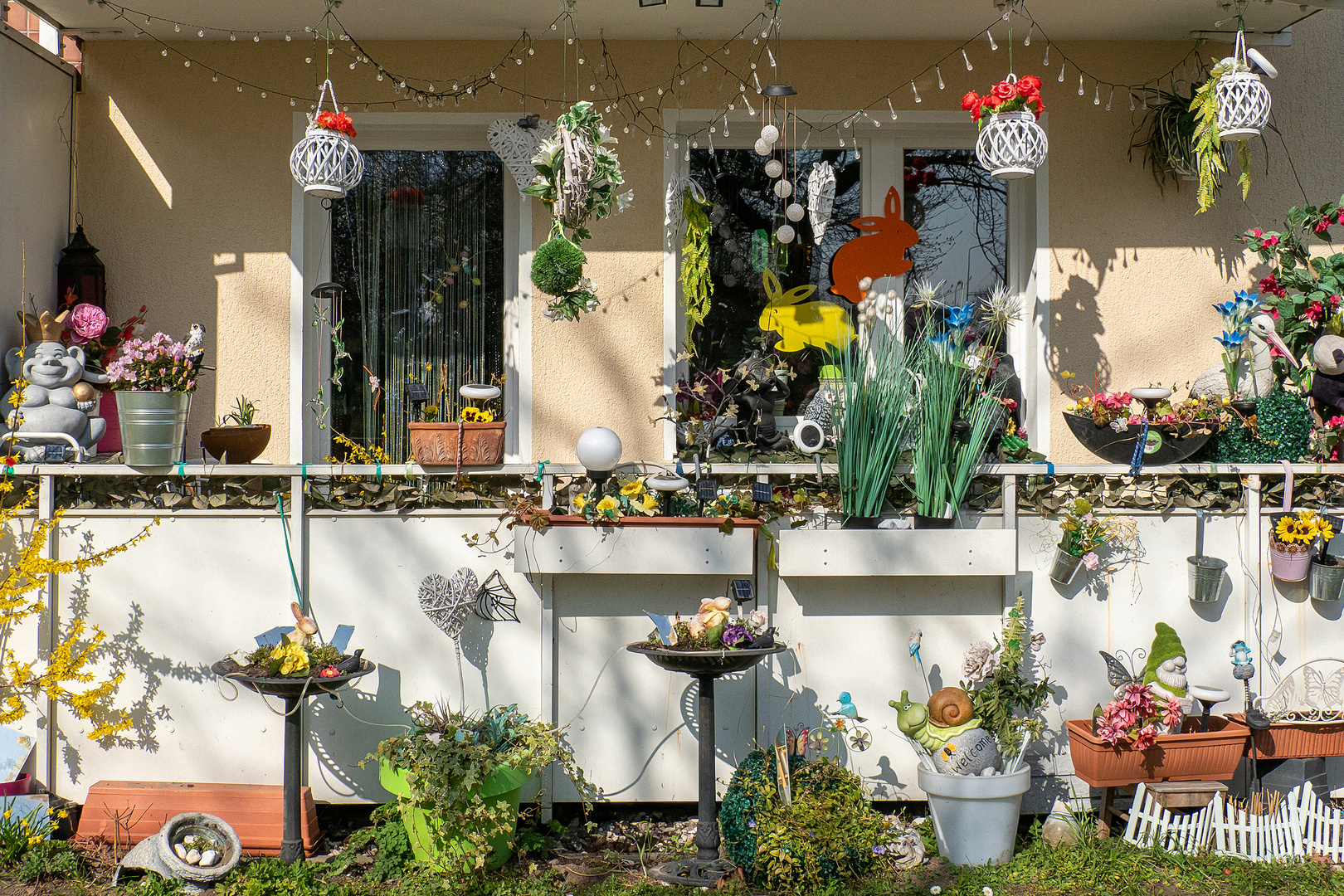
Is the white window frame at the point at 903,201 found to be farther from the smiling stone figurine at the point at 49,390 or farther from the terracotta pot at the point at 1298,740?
the smiling stone figurine at the point at 49,390

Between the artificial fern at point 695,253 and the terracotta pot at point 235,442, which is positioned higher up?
the artificial fern at point 695,253

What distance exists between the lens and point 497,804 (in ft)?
10.4

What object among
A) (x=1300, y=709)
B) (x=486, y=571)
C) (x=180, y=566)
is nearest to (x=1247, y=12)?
(x=1300, y=709)

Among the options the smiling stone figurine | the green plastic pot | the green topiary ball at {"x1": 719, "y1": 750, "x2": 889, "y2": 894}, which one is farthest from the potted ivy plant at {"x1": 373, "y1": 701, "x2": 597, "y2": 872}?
the smiling stone figurine

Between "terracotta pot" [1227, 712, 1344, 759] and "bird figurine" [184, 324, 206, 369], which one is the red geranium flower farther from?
"terracotta pot" [1227, 712, 1344, 759]

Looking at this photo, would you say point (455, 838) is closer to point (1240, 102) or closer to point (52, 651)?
point (52, 651)

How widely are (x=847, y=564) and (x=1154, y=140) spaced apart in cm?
228

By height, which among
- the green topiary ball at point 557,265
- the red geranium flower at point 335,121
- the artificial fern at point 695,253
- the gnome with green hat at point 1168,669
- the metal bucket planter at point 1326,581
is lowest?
the gnome with green hat at point 1168,669

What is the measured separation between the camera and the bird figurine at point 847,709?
3.49 meters

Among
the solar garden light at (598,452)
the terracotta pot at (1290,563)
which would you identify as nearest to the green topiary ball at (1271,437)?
the terracotta pot at (1290,563)

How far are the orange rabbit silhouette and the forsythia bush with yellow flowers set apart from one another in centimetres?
291

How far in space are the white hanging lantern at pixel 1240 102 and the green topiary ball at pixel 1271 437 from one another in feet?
3.20

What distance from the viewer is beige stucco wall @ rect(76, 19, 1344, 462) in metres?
4.25

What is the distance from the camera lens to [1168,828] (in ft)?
10.9
